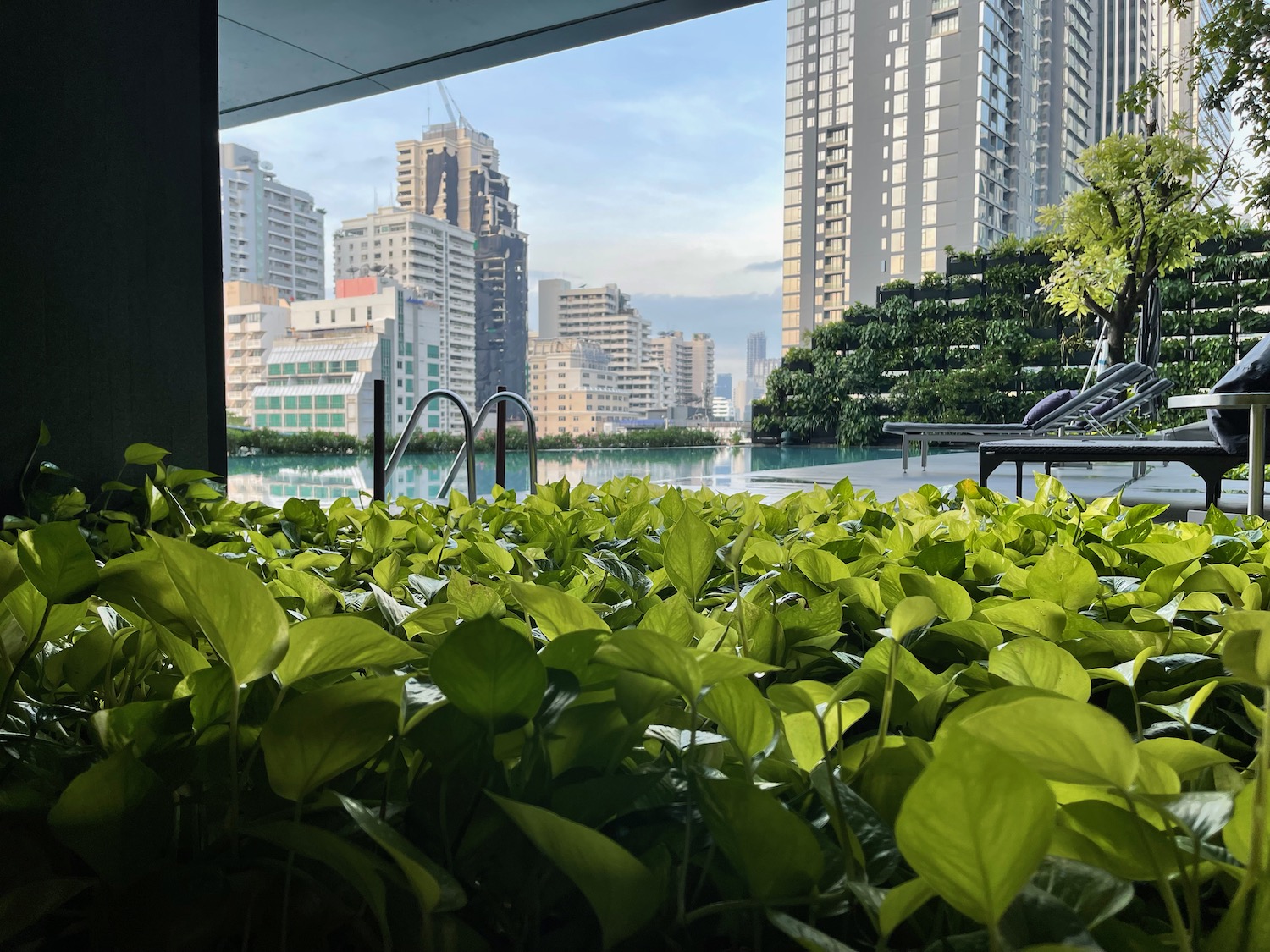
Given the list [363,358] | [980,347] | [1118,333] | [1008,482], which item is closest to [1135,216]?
[1118,333]

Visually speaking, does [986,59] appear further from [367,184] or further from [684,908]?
[684,908]

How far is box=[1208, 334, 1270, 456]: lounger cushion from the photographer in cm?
291

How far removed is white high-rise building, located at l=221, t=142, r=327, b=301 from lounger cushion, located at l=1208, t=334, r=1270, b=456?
25.7m

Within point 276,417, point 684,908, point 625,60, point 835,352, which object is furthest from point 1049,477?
point 625,60

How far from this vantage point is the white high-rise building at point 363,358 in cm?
2616

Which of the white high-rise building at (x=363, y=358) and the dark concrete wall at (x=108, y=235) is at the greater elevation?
the white high-rise building at (x=363, y=358)

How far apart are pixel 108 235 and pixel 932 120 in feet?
95.0

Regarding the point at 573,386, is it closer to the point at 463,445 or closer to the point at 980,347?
the point at 980,347

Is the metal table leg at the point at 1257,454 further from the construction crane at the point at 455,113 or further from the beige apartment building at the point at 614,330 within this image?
the beige apartment building at the point at 614,330

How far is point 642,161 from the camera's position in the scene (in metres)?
43.3

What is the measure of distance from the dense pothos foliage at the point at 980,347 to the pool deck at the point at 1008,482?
234 inches

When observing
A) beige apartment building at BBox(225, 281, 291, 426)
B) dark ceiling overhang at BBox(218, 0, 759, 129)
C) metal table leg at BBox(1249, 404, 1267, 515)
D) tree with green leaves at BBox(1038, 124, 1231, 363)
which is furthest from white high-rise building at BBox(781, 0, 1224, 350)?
metal table leg at BBox(1249, 404, 1267, 515)

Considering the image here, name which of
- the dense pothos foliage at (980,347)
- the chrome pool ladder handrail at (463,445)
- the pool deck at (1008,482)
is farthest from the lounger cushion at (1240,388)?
the dense pothos foliage at (980,347)

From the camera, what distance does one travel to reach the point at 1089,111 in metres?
28.6
